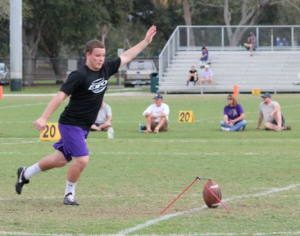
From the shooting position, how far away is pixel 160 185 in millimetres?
11039

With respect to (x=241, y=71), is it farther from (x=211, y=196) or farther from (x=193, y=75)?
(x=211, y=196)

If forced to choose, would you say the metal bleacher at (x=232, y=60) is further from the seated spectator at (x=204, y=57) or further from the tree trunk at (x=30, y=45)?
the tree trunk at (x=30, y=45)

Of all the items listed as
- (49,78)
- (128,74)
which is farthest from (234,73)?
(49,78)

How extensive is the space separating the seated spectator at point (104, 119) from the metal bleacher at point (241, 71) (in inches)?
904

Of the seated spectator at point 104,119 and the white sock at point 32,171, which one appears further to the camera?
the seated spectator at point 104,119

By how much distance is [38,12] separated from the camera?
58156 millimetres

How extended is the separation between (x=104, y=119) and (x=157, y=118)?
4.69 ft

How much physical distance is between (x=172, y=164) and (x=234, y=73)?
32497mm

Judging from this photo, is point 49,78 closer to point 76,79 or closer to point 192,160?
point 192,160

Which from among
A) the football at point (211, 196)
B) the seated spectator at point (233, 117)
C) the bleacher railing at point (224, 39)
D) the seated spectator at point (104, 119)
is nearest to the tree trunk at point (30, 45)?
the bleacher railing at point (224, 39)

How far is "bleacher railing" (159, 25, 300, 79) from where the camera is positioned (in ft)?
150

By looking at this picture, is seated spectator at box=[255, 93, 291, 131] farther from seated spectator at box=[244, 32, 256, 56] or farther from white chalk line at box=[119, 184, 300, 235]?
seated spectator at box=[244, 32, 256, 56]

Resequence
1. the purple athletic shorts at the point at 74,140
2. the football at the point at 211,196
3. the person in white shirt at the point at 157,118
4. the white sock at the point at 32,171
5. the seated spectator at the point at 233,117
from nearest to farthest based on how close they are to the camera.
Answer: the football at the point at 211,196 → the purple athletic shorts at the point at 74,140 → the white sock at the point at 32,171 → the person in white shirt at the point at 157,118 → the seated spectator at the point at 233,117

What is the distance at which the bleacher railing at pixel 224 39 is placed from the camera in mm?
45844
